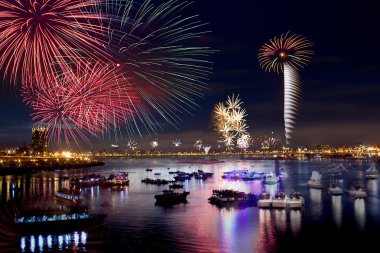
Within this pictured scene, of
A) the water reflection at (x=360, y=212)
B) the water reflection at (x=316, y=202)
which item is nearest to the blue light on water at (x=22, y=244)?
the water reflection at (x=316, y=202)

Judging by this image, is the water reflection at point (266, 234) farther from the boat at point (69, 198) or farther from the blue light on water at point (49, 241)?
the boat at point (69, 198)

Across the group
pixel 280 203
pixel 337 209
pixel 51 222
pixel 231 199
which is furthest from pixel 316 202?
pixel 51 222

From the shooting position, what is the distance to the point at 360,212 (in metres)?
37.1

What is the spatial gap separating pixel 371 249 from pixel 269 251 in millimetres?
6145

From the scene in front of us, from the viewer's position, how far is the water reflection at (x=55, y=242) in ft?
77.1

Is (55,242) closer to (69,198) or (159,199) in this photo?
(69,198)

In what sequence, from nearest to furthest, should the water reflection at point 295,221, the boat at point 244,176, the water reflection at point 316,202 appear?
the water reflection at point 295,221, the water reflection at point 316,202, the boat at point 244,176

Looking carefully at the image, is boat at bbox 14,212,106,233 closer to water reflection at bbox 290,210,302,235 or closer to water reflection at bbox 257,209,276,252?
water reflection at bbox 257,209,276,252

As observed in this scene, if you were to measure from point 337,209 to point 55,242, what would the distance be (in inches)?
987

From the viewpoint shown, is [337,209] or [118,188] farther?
[118,188]

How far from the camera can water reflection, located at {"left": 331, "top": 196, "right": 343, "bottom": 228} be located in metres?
33.1

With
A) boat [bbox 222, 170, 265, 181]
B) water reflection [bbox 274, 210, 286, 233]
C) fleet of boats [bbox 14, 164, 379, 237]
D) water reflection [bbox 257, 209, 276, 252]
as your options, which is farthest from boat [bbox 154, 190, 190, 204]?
boat [bbox 222, 170, 265, 181]

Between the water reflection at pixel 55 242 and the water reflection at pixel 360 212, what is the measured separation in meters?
19.4

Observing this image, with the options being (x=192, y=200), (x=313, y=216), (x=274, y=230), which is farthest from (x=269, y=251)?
(x=192, y=200)
